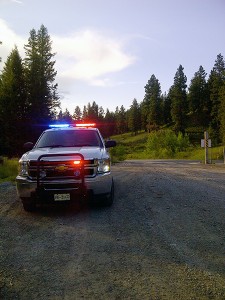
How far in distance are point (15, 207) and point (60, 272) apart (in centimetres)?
404

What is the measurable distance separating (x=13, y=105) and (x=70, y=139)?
26305mm

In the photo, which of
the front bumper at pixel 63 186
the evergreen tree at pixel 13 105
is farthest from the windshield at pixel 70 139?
the evergreen tree at pixel 13 105

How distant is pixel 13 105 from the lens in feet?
108

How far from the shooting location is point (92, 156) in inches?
269

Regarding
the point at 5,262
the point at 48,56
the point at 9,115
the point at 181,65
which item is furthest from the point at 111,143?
the point at 181,65

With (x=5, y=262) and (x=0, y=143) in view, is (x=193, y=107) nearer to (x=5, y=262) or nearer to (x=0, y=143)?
(x=0, y=143)

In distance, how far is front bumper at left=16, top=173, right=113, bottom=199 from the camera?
648 cm

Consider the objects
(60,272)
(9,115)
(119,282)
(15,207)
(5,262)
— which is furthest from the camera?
(9,115)

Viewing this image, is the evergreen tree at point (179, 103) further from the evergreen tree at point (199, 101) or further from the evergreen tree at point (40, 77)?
the evergreen tree at point (40, 77)

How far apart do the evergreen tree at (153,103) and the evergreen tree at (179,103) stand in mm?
10049

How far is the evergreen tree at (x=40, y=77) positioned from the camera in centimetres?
3459

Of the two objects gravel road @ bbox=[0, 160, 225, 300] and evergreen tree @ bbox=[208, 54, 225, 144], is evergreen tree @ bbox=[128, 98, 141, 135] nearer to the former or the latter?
evergreen tree @ bbox=[208, 54, 225, 144]

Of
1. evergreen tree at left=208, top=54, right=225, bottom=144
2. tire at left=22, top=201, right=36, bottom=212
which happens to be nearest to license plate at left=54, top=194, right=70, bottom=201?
tire at left=22, top=201, right=36, bottom=212

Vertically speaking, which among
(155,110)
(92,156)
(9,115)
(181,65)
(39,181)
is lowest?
(39,181)
